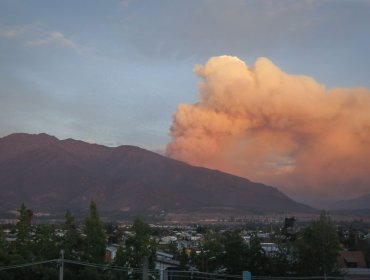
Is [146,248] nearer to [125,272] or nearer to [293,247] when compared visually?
[125,272]

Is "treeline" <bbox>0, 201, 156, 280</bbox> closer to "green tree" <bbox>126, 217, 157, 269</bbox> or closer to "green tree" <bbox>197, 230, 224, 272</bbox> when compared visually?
"green tree" <bbox>126, 217, 157, 269</bbox>

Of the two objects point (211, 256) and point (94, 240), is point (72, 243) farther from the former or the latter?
point (211, 256)

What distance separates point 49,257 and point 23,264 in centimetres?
382

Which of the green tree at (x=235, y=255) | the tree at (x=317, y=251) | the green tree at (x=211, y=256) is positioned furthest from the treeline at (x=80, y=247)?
the tree at (x=317, y=251)

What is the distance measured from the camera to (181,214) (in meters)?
186

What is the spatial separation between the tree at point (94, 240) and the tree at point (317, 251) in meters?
14.8

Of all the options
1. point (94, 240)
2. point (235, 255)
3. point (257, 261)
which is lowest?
point (257, 261)

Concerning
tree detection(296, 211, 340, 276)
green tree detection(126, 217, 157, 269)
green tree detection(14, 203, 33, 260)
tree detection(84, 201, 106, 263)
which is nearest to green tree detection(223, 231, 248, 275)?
tree detection(296, 211, 340, 276)

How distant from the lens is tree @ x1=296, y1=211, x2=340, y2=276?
43.5 meters

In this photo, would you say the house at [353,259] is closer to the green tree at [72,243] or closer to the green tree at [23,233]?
the green tree at [72,243]

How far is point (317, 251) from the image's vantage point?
4447cm

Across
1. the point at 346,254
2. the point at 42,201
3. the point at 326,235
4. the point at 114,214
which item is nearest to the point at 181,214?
the point at 114,214

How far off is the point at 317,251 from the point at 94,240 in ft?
55.6

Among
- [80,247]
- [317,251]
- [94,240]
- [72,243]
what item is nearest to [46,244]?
[72,243]
